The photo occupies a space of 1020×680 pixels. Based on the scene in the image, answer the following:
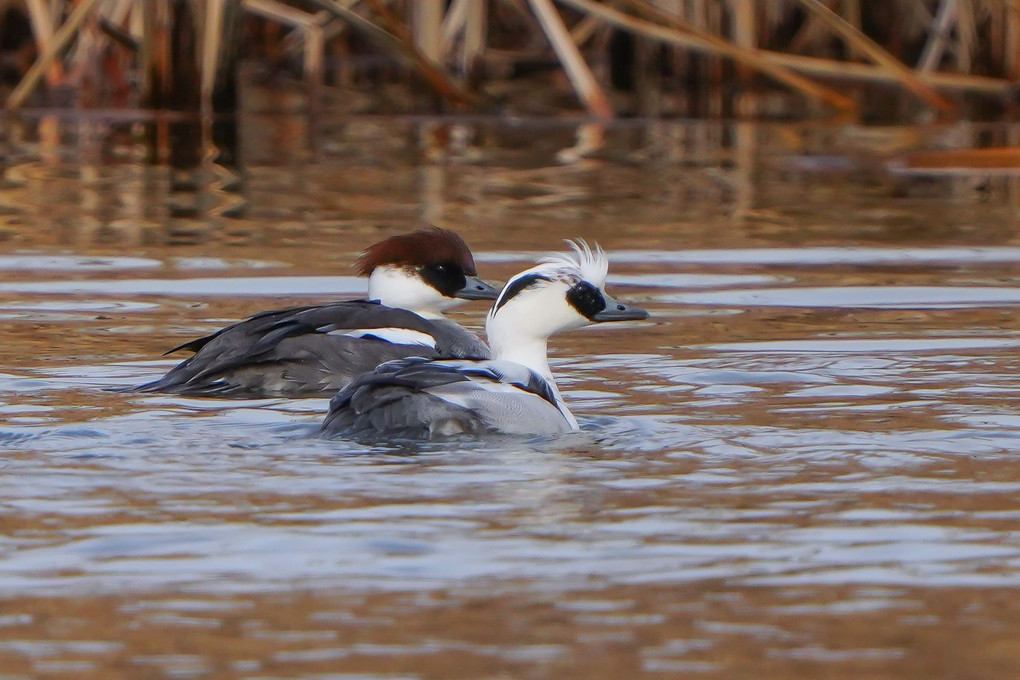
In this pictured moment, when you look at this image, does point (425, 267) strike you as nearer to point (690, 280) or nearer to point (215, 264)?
point (690, 280)

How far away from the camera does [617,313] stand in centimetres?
651

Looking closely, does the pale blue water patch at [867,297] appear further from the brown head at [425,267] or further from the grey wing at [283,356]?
the grey wing at [283,356]

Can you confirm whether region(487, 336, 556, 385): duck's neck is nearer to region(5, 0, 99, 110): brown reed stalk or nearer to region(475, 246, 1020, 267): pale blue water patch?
region(475, 246, 1020, 267): pale blue water patch

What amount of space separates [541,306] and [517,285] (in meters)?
0.10

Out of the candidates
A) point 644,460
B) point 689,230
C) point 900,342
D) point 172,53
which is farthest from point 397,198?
point 644,460

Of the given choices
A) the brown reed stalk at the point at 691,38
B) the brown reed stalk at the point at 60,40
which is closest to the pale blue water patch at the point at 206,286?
the brown reed stalk at the point at 60,40

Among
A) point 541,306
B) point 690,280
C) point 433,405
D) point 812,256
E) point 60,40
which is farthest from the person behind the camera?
point 60,40

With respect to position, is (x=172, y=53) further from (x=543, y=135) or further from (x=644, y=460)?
(x=644, y=460)

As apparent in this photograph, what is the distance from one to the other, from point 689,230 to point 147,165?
4.37 meters

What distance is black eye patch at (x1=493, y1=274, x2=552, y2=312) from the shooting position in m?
6.30

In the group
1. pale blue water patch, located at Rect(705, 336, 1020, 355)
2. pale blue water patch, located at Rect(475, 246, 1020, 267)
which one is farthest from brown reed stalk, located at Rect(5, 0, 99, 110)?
pale blue water patch, located at Rect(705, 336, 1020, 355)

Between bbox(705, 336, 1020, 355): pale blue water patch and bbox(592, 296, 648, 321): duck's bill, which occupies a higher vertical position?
bbox(592, 296, 648, 321): duck's bill

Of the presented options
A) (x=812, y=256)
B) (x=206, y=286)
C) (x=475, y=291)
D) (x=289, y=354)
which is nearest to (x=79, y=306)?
(x=206, y=286)

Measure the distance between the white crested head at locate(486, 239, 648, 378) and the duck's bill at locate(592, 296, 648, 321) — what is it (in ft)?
0.07
